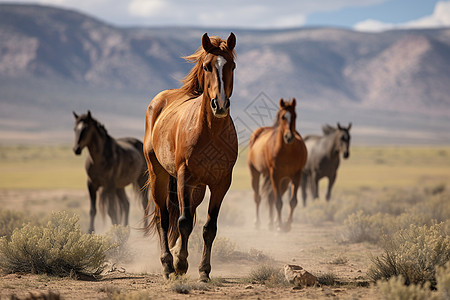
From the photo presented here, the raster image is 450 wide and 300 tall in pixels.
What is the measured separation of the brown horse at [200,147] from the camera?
642 centimetres

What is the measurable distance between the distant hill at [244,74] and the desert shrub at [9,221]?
9078cm

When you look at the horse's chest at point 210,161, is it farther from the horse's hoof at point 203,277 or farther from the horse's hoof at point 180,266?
the horse's hoof at point 203,277

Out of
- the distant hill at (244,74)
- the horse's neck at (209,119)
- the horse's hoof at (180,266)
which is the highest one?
the distant hill at (244,74)

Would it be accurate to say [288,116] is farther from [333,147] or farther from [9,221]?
[9,221]

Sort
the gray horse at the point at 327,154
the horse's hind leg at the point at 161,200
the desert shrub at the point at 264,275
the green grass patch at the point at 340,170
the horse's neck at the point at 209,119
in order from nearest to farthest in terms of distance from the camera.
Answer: the horse's neck at the point at 209,119
the desert shrub at the point at 264,275
the horse's hind leg at the point at 161,200
the gray horse at the point at 327,154
the green grass patch at the point at 340,170

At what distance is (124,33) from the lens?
184625mm

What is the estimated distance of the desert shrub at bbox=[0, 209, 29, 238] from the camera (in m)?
10.9

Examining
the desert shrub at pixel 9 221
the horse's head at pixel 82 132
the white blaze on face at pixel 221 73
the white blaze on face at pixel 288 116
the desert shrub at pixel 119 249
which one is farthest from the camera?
the horse's head at pixel 82 132

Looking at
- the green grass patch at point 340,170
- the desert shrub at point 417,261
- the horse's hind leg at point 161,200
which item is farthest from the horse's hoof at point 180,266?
the green grass patch at point 340,170

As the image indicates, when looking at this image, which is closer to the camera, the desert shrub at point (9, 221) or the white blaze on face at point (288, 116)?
the desert shrub at point (9, 221)

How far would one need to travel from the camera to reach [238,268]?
9375 mm

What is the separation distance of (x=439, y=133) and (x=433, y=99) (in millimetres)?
41193

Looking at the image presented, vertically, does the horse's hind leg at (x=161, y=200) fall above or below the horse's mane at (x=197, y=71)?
Answer: below

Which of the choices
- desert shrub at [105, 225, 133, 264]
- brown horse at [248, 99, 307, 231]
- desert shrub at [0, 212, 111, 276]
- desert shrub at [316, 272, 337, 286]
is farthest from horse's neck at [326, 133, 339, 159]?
desert shrub at [0, 212, 111, 276]
